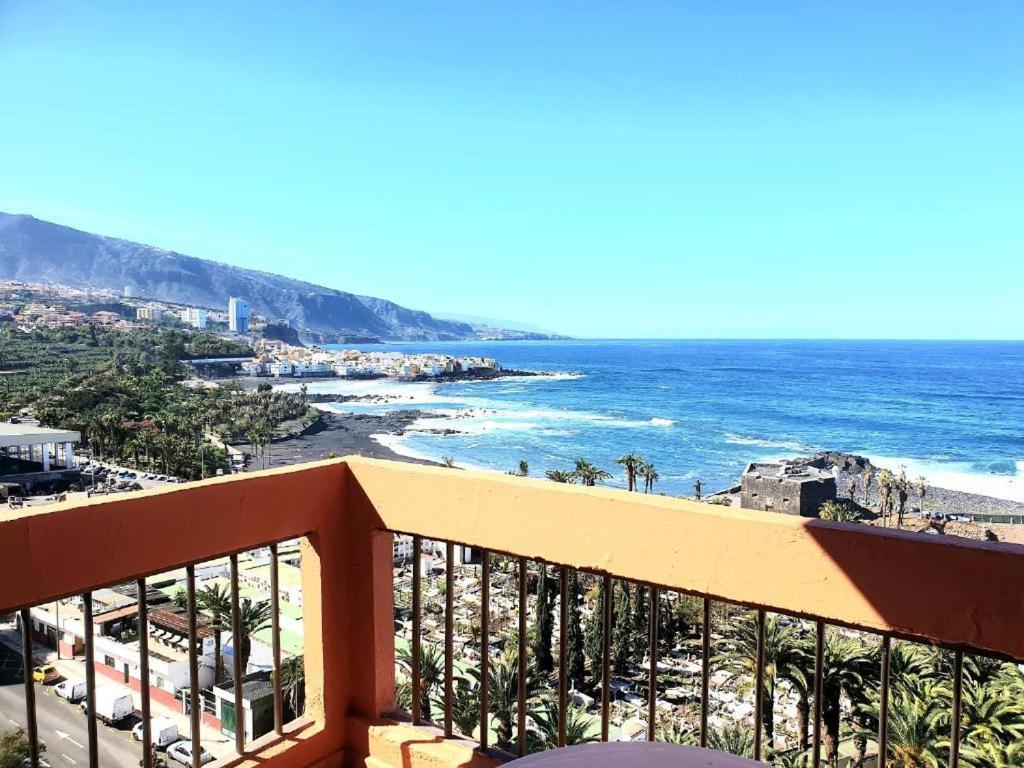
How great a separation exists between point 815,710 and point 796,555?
354 millimetres

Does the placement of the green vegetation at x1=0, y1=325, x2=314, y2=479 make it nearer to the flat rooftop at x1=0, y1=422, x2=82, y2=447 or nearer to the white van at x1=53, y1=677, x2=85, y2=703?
the flat rooftop at x1=0, y1=422, x2=82, y2=447

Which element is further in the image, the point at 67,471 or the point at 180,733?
the point at 67,471

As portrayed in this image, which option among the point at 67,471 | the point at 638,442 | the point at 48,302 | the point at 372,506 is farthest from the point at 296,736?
the point at 48,302

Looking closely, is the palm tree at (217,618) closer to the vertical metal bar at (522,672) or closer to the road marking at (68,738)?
the vertical metal bar at (522,672)

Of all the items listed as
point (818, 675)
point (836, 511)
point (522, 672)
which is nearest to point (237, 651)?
point (522, 672)

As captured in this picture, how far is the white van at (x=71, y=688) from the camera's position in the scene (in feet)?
41.5

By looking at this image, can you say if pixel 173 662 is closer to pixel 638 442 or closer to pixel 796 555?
pixel 796 555

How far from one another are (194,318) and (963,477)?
109905mm

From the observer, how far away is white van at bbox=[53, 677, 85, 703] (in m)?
12.7

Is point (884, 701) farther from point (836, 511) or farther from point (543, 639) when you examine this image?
point (836, 511)

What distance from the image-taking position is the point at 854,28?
97.3 ft

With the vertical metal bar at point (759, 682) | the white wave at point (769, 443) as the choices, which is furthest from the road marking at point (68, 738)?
the white wave at point (769, 443)

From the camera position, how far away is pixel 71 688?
13.1 m

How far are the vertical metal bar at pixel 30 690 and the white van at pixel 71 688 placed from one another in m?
13.3
